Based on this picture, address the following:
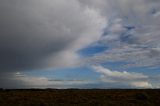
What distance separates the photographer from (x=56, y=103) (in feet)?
140

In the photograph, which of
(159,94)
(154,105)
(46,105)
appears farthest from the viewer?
(159,94)

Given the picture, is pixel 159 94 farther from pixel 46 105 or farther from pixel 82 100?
pixel 46 105

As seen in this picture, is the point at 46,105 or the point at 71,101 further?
the point at 71,101

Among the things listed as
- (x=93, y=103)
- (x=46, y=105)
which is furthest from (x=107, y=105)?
(x=46, y=105)

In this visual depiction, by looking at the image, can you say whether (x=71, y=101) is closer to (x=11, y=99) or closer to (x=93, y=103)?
(x=93, y=103)

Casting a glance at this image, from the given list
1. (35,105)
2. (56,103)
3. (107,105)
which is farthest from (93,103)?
(35,105)

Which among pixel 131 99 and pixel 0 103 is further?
pixel 131 99

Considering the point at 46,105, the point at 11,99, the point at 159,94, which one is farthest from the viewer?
the point at 159,94

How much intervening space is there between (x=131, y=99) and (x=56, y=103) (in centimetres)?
1190

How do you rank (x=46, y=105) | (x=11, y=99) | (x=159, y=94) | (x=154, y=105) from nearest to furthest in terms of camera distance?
(x=46, y=105)
(x=154, y=105)
(x=11, y=99)
(x=159, y=94)

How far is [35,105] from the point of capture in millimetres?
40969

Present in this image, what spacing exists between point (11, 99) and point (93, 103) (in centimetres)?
1260

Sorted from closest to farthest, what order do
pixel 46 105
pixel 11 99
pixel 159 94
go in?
1. pixel 46 105
2. pixel 11 99
3. pixel 159 94

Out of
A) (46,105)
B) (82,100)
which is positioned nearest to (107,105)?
(82,100)
